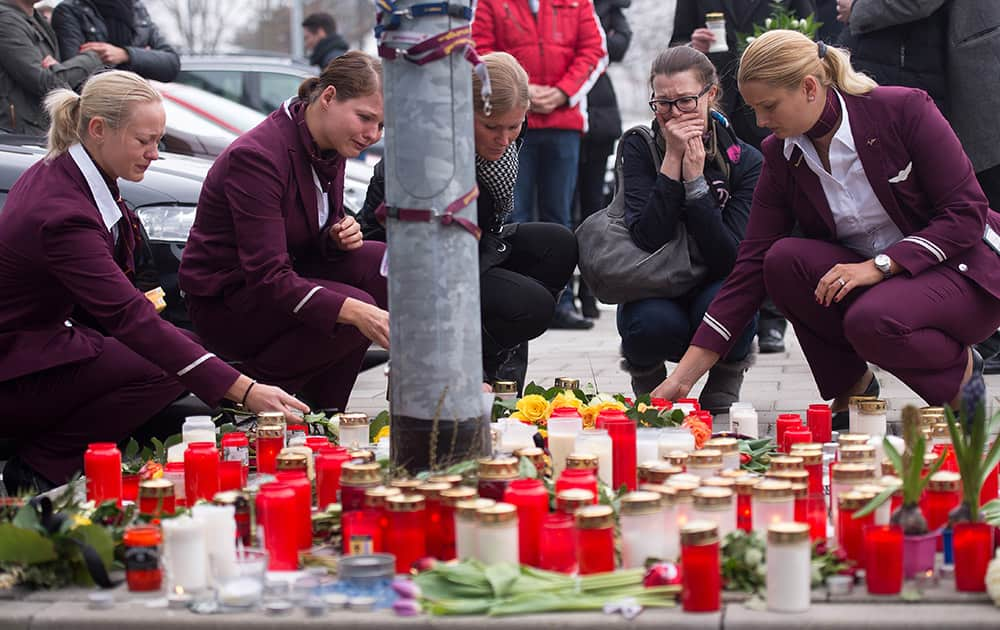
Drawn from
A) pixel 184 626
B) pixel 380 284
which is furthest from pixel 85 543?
pixel 380 284

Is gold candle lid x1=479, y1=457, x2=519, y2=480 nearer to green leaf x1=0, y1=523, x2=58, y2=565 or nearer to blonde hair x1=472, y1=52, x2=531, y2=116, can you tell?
green leaf x1=0, y1=523, x2=58, y2=565

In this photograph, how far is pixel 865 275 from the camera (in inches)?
186

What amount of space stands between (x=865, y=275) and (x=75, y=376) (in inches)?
102

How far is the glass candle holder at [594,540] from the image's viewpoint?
3.05 m

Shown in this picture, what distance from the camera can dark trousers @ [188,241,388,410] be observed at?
5062 millimetres

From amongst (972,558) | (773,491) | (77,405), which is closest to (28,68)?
(77,405)

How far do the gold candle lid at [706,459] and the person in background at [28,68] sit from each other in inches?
185

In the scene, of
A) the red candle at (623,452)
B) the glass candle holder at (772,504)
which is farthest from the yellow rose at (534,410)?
the glass candle holder at (772,504)

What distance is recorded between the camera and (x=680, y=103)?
542 centimetres

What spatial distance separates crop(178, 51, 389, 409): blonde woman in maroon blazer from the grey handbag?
2.74 ft

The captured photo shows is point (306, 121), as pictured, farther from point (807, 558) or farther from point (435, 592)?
point (807, 558)

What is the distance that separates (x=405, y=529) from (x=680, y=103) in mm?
2714

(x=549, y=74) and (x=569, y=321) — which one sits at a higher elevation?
(x=549, y=74)

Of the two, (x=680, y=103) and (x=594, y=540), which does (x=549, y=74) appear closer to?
(x=680, y=103)
